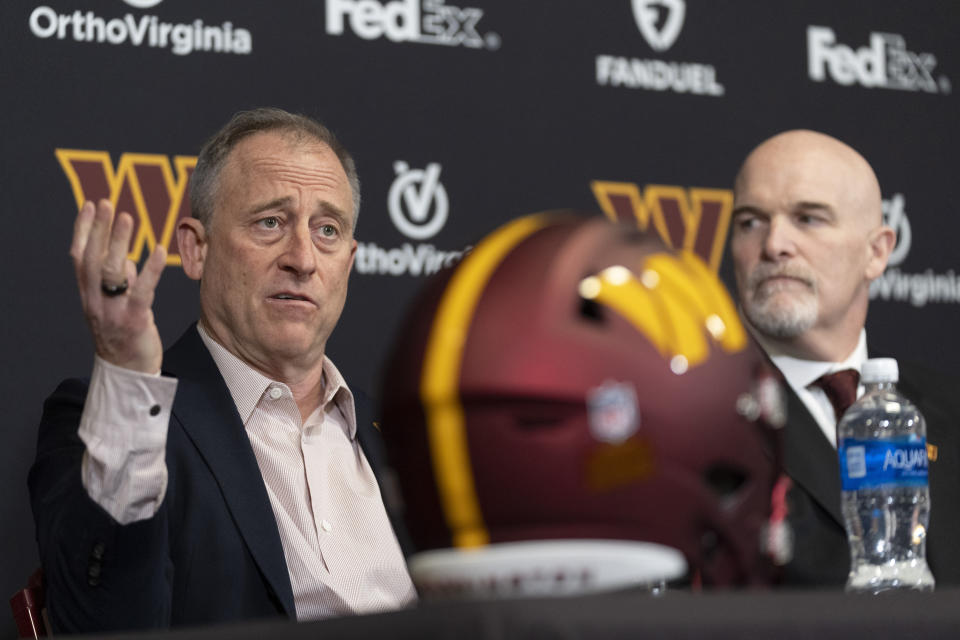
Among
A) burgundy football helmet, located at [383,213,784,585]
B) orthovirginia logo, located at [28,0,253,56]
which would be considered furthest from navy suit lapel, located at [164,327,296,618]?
burgundy football helmet, located at [383,213,784,585]

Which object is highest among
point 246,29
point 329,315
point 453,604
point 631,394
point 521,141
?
point 246,29

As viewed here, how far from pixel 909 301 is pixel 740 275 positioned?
0.81 meters

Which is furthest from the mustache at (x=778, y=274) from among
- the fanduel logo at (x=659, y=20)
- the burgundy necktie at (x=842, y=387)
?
the fanduel logo at (x=659, y=20)

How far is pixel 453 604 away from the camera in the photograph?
69 centimetres

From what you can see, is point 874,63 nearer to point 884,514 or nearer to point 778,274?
point 778,274

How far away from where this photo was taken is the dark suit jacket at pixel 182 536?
1469 millimetres

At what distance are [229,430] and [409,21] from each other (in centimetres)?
110

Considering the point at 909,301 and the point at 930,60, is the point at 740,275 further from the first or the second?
the point at 930,60

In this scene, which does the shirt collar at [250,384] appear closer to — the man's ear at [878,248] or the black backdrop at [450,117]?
the black backdrop at [450,117]

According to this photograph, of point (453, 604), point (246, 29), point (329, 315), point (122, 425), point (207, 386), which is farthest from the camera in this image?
point (246, 29)

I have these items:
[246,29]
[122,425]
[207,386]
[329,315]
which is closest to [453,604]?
[122,425]

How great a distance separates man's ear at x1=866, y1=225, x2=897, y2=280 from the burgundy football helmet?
1602 millimetres

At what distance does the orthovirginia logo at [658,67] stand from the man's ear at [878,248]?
63 centimetres

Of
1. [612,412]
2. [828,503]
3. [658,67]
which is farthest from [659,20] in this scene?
[612,412]
